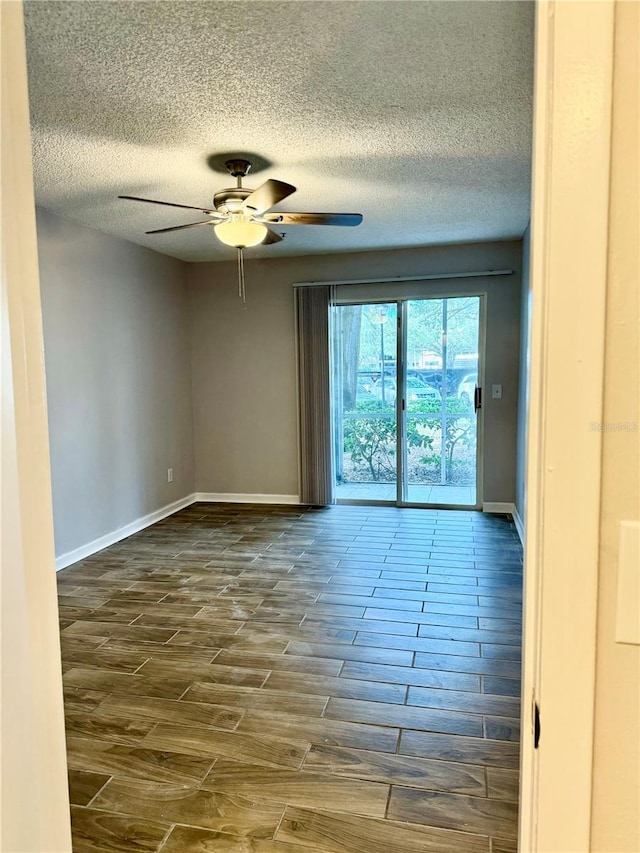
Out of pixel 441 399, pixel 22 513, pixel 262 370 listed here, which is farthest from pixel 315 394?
pixel 22 513

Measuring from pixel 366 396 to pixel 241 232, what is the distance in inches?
112

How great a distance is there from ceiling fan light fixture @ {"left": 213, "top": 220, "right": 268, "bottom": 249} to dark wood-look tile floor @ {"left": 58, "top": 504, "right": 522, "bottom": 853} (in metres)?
2.12

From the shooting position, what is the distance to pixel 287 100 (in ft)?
7.37

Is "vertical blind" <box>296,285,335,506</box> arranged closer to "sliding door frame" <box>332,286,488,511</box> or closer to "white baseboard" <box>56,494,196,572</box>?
"sliding door frame" <box>332,286,488,511</box>

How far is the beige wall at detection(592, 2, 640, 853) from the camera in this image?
1.92 ft

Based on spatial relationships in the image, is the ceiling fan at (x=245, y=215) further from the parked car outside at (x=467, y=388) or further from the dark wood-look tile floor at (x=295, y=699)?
the parked car outside at (x=467, y=388)

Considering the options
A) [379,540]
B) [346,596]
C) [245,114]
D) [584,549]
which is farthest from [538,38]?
[379,540]

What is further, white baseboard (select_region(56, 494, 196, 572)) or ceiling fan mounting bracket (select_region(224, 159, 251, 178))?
white baseboard (select_region(56, 494, 196, 572))

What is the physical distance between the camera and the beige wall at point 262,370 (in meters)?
5.18

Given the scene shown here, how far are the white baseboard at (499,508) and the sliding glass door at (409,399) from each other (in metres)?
0.16

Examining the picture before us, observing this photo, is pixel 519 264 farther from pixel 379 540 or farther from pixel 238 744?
pixel 238 744

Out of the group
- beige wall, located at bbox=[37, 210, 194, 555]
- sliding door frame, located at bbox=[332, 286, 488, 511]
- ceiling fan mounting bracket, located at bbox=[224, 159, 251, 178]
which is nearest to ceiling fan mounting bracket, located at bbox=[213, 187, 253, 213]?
ceiling fan mounting bracket, located at bbox=[224, 159, 251, 178]

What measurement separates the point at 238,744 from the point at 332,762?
37 centimetres

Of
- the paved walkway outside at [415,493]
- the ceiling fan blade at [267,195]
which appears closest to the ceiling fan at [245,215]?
the ceiling fan blade at [267,195]
